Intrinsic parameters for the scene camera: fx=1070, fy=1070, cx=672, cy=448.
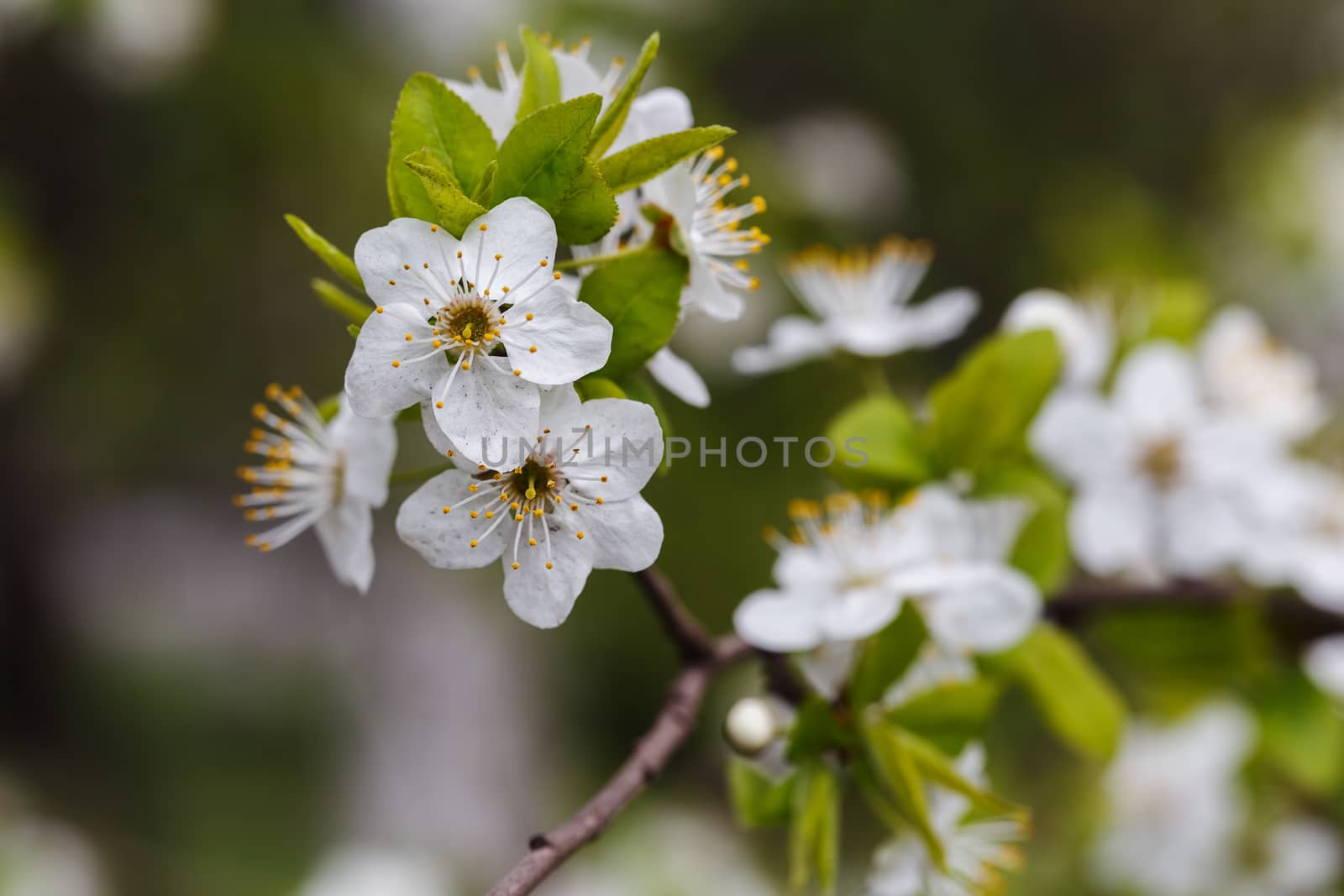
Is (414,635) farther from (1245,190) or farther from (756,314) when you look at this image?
(1245,190)

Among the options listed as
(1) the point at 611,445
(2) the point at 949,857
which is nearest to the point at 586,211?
(1) the point at 611,445

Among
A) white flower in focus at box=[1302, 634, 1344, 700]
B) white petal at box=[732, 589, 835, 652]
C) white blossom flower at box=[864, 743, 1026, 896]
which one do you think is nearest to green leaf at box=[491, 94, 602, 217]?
white petal at box=[732, 589, 835, 652]

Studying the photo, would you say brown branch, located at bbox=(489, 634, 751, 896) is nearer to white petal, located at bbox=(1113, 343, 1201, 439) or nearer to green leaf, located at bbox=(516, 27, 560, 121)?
green leaf, located at bbox=(516, 27, 560, 121)

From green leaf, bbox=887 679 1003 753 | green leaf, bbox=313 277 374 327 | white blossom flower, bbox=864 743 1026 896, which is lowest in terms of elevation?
white blossom flower, bbox=864 743 1026 896

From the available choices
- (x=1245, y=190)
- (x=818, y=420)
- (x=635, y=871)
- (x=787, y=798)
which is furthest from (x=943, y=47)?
(x=787, y=798)

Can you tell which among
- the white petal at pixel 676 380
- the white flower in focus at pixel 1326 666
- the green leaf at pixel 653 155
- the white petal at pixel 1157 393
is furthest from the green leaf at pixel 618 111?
the white flower in focus at pixel 1326 666

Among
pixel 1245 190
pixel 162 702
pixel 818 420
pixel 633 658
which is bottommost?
pixel 633 658
